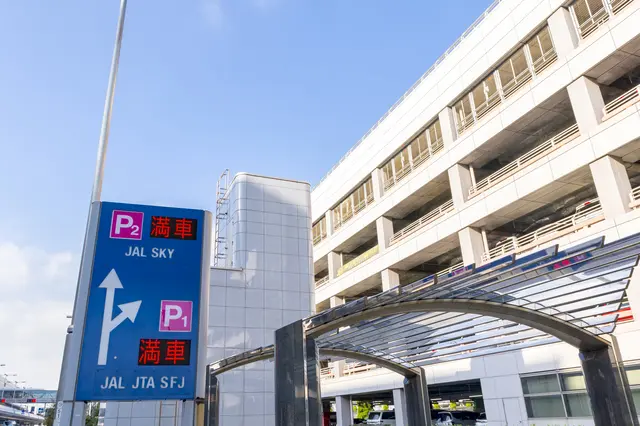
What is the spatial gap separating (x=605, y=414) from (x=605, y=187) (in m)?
13.7

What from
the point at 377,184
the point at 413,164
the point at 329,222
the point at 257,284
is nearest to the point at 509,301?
Answer: the point at 257,284

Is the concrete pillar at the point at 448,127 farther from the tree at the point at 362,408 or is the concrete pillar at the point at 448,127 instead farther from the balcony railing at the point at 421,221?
the tree at the point at 362,408

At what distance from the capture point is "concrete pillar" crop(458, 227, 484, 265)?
88.9ft

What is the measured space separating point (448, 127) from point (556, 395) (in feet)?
51.7

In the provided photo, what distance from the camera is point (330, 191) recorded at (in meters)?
44.8

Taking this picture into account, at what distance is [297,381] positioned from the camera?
876cm

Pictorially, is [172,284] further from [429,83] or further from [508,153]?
[429,83]

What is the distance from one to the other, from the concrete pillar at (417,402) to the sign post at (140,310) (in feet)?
24.6

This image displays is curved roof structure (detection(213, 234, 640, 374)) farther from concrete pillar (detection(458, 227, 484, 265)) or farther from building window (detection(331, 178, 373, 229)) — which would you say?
building window (detection(331, 178, 373, 229))

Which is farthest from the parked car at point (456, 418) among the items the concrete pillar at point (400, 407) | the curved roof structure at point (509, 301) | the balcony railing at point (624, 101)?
the curved roof structure at point (509, 301)

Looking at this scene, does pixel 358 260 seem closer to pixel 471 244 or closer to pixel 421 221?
pixel 421 221

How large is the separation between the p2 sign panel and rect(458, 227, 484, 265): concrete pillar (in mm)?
19811

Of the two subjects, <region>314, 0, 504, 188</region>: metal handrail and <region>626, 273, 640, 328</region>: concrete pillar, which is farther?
<region>314, 0, 504, 188</region>: metal handrail

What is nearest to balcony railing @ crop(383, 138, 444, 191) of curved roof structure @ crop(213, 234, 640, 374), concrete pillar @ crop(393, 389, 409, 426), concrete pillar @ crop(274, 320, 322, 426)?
concrete pillar @ crop(393, 389, 409, 426)
